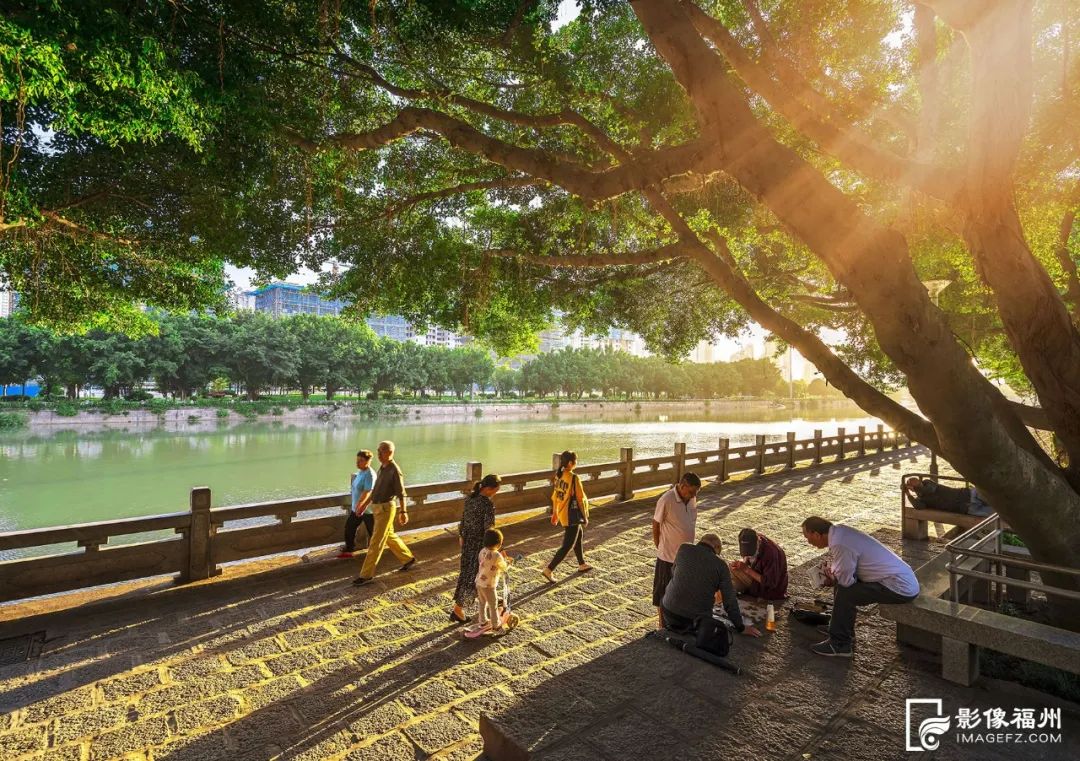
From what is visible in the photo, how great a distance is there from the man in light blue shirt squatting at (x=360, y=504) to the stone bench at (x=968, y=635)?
5.88m

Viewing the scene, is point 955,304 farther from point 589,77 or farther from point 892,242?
point 892,242

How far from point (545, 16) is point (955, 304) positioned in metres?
11.7

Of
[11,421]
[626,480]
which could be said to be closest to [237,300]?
[11,421]

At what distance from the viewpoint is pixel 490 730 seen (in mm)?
3332

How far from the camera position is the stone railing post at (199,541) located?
5.96 metres

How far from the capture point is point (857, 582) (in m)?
4.57

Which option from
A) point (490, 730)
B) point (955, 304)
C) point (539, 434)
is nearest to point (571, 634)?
point (490, 730)

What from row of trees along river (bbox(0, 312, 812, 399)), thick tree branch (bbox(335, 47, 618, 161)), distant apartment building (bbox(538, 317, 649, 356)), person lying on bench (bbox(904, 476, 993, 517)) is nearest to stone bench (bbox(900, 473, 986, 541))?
person lying on bench (bbox(904, 476, 993, 517))

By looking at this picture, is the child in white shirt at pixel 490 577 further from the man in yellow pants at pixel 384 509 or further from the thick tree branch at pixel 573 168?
the thick tree branch at pixel 573 168

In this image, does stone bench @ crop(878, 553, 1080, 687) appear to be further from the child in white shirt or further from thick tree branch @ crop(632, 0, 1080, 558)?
the child in white shirt

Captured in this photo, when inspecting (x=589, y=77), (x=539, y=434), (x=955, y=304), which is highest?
(x=589, y=77)

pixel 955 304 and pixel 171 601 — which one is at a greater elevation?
pixel 955 304

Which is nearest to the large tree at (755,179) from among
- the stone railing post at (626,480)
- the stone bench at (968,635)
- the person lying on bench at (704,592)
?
the stone bench at (968,635)

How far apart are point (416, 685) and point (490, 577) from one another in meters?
1.11
